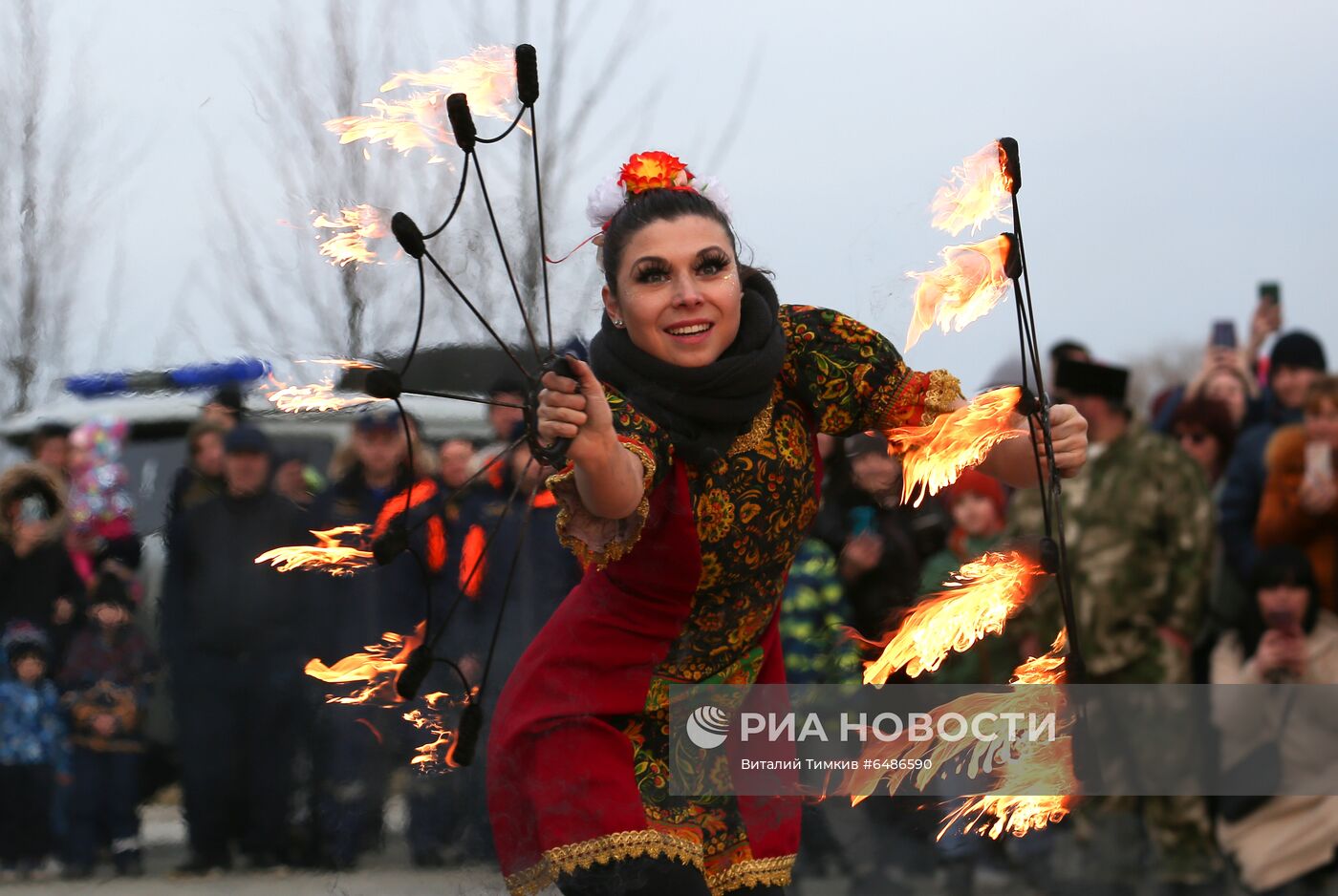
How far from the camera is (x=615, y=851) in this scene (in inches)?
114

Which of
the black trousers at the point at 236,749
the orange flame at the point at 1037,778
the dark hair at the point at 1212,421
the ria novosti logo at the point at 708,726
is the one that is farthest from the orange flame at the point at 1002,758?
the dark hair at the point at 1212,421

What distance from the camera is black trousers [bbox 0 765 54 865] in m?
4.98

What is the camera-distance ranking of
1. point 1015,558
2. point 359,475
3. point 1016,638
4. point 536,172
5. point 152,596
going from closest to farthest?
point 536,172 → point 1015,558 → point 359,475 → point 1016,638 → point 152,596

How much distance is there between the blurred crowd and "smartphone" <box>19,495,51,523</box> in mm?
10

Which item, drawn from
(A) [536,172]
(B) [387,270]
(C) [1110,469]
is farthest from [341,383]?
(C) [1110,469]

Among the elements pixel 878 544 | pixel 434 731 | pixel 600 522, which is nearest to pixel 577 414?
pixel 600 522

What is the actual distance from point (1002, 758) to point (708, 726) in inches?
26.1

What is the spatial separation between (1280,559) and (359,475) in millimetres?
2657

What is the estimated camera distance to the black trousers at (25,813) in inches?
196

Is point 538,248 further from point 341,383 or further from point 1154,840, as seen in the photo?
point 1154,840

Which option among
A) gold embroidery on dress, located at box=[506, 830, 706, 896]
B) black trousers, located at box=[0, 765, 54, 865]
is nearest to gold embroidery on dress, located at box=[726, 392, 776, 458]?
gold embroidery on dress, located at box=[506, 830, 706, 896]

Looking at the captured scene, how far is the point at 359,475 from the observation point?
3883 millimetres

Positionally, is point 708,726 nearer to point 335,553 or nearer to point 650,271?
point 650,271

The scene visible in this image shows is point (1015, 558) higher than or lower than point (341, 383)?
lower
